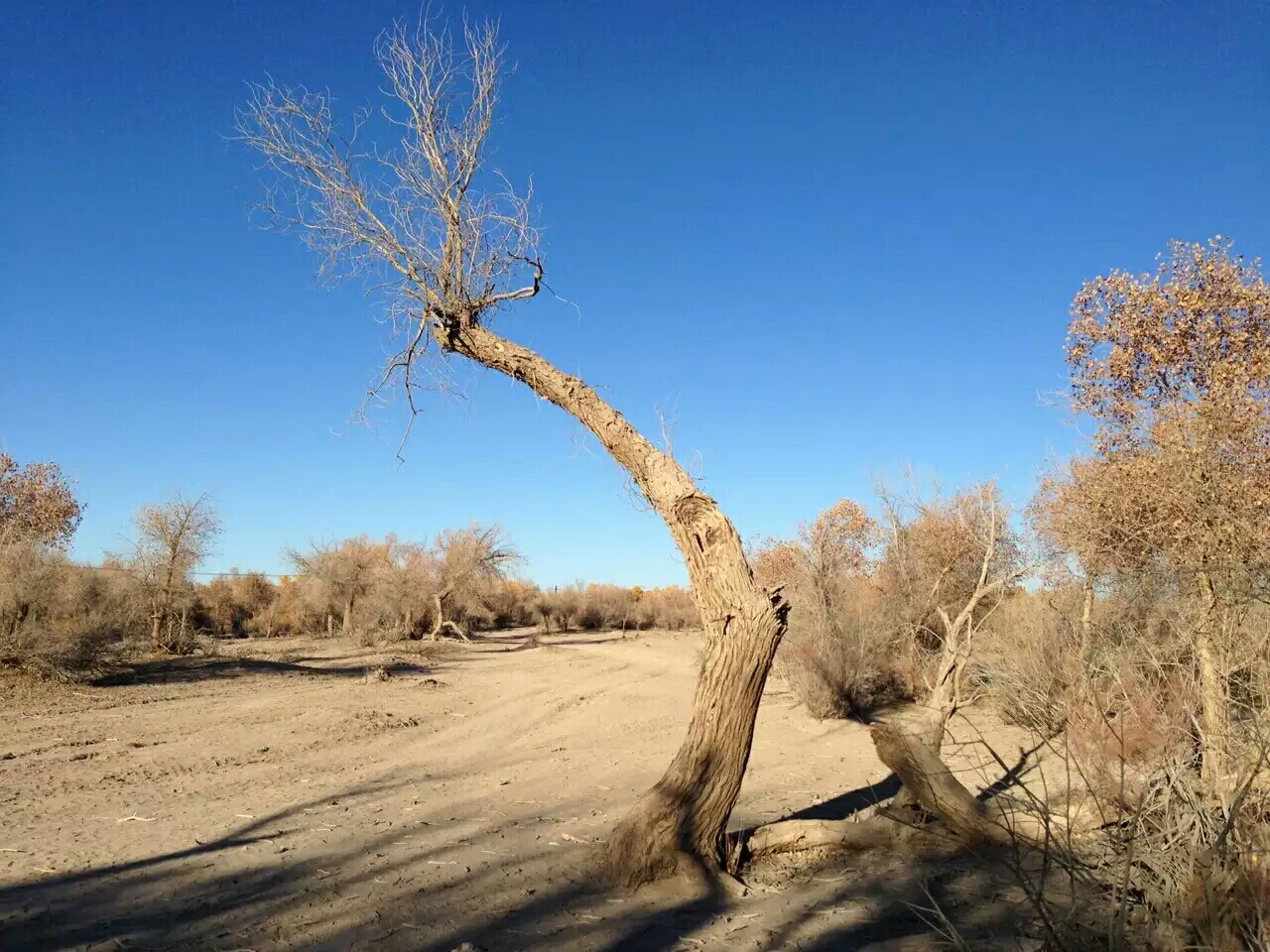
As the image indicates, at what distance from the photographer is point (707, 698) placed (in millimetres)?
5926

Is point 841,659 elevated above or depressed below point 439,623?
below

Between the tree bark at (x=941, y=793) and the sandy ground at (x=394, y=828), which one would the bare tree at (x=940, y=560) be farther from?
the tree bark at (x=941, y=793)

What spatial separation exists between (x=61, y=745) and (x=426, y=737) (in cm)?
462

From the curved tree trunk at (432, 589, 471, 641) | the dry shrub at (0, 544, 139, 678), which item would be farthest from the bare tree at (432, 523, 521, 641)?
the dry shrub at (0, 544, 139, 678)

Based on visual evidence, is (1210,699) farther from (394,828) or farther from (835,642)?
(835,642)

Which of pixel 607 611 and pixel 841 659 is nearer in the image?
pixel 841 659

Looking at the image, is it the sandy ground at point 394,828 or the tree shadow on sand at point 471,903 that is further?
the sandy ground at point 394,828

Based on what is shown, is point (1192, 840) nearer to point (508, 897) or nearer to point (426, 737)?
point (508, 897)

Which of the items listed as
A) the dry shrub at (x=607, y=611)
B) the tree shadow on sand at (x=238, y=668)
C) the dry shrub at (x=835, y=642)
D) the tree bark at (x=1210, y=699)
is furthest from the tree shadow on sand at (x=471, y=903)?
the dry shrub at (x=607, y=611)

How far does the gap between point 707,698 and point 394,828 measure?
317 cm

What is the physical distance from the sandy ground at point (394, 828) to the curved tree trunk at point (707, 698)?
33 cm

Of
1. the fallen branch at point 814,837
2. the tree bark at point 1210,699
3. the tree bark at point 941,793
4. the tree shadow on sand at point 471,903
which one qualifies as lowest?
the tree shadow on sand at point 471,903

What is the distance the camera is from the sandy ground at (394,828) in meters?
4.94

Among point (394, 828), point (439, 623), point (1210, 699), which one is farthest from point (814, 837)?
point (439, 623)
